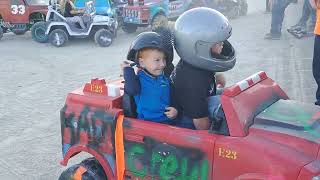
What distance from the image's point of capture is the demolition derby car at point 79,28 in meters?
11.0

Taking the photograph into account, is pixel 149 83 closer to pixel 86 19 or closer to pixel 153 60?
pixel 153 60

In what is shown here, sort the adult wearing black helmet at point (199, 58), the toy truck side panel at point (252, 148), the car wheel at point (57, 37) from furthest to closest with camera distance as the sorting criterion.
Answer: the car wheel at point (57, 37) < the adult wearing black helmet at point (199, 58) < the toy truck side panel at point (252, 148)

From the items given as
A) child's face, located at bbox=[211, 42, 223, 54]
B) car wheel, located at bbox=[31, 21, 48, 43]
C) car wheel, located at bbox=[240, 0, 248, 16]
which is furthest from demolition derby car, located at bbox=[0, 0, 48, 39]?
child's face, located at bbox=[211, 42, 223, 54]

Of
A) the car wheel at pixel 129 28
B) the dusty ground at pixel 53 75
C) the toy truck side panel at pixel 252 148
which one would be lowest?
the dusty ground at pixel 53 75

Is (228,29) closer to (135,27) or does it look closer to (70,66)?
(70,66)

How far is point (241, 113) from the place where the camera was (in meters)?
3.05

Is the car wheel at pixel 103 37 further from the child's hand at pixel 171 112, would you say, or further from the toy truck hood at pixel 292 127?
the toy truck hood at pixel 292 127

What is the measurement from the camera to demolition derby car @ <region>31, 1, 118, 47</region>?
11005mm

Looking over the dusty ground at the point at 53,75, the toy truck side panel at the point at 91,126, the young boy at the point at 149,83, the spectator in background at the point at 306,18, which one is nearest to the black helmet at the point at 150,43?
the young boy at the point at 149,83

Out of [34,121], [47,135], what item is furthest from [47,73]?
[47,135]

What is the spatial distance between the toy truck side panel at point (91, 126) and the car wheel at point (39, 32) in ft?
26.3

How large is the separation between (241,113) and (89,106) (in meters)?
1.27

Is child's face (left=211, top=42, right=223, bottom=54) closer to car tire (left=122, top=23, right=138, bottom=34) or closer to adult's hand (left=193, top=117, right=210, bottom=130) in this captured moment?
adult's hand (left=193, top=117, right=210, bottom=130)

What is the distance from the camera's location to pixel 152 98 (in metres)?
3.49
